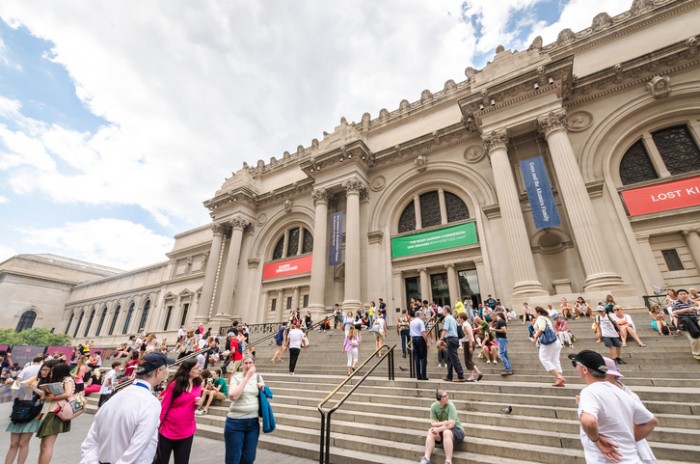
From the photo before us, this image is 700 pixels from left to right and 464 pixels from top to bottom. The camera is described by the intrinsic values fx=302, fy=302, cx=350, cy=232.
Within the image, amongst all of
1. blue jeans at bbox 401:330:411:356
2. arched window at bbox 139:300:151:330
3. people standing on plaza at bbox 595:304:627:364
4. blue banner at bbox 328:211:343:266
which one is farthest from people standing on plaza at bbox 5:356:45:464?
arched window at bbox 139:300:151:330

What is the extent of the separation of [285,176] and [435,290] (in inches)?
587

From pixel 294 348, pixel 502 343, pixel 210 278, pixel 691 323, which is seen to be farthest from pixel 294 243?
pixel 691 323

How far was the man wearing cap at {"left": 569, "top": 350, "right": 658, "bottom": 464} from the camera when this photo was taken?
80.1 inches

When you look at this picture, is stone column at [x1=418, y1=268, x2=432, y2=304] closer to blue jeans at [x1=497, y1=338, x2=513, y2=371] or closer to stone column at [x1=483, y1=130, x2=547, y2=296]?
stone column at [x1=483, y1=130, x2=547, y2=296]

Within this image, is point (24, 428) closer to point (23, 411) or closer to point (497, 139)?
point (23, 411)

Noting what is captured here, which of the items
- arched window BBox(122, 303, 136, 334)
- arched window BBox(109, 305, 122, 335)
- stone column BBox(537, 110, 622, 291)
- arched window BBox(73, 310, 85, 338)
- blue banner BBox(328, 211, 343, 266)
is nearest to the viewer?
stone column BBox(537, 110, 622, 291)

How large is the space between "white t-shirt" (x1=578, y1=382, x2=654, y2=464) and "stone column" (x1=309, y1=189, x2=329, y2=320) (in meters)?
14.8

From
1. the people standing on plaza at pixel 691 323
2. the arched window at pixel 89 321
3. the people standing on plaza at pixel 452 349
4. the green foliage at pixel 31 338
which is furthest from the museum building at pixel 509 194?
the green foliage at pixel 31 338

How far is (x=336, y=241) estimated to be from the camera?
17.8 metres

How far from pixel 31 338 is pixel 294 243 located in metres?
36.1

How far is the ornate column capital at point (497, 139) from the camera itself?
14211 millimetres

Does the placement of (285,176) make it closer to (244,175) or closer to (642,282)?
(244,175)

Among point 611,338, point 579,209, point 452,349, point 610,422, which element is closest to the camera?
point 610,422

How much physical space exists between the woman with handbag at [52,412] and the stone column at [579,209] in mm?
13844
